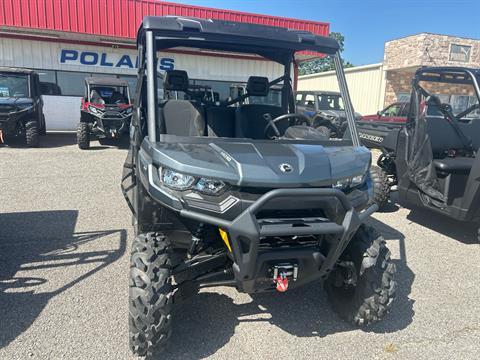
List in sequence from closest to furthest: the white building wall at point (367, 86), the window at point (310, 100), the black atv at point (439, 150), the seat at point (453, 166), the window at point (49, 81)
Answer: the black atv at point (439, 150), the seat at point (453, 166), the window at point (310, 100), the window at point (49, 81), the white building wall at point (367, 86)

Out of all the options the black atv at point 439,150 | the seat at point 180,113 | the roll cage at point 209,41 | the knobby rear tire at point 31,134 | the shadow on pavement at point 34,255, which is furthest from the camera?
the knobby rear tire at point 31,134

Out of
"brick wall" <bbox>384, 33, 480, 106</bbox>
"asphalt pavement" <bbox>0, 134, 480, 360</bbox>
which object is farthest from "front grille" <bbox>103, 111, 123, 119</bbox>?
"brick wall" <bbox>384, 33, 480, 106</bbox>

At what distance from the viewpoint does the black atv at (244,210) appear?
217 centimetres

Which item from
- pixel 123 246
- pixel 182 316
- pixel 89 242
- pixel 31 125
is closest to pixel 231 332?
pixel 182 316

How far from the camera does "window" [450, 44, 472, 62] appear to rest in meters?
20.7

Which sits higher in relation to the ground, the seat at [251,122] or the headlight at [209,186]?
the seat at [251,122]

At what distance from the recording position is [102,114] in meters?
10.8

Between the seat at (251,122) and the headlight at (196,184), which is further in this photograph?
the seat at (251,122)

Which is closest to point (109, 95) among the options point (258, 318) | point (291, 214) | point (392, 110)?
point (392, 110)

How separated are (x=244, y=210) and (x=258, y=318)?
3.83ft

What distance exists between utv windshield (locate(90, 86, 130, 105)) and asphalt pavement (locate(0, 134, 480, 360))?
740 cm

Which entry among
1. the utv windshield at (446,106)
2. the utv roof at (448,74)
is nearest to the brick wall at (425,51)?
the utv windshield at (446,106)

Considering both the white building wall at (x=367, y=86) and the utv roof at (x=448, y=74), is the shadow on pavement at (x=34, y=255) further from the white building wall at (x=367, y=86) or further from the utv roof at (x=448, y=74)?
the white building wall at (x=367, y=86)

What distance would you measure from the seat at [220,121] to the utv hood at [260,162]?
53 centimetres
